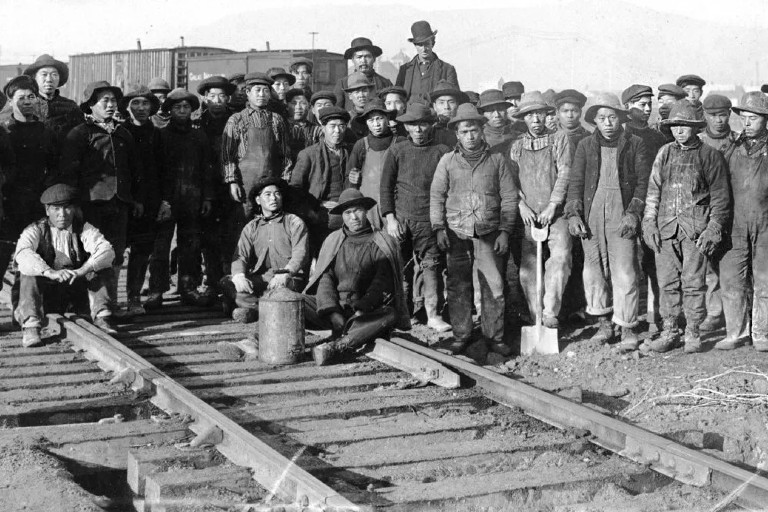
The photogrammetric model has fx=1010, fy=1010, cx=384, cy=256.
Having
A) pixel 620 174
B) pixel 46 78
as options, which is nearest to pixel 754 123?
pixel 620 174

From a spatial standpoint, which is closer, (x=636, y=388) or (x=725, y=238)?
(x=636, y=388)

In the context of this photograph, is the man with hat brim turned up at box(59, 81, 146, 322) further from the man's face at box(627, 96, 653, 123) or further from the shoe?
the man's face at box(627, 96, 653, 123)

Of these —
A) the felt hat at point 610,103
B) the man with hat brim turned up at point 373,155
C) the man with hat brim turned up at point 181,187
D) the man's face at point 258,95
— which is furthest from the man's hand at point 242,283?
the felt hat at point 610,103

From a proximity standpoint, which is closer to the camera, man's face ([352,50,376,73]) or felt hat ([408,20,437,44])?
felt hat ([408,20,437,44])

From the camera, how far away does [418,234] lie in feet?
32.2

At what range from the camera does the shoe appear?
888 cm

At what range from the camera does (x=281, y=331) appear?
826 centimetres

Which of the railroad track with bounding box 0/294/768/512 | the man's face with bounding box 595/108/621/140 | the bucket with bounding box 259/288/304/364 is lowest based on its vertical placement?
the railroad track with bounding box 0/294/768/512

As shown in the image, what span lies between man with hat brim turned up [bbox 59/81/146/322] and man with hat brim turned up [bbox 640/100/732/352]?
5.12m

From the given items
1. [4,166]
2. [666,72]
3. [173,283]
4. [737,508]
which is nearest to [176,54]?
[173,283]

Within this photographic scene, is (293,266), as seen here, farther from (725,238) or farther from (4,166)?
(725,238)

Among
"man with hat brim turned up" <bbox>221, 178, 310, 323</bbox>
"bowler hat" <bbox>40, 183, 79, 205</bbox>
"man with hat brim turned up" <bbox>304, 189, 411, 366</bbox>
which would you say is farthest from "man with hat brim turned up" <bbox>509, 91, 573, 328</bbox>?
"bowler hat" <bbox>40, 183, 79, 205</bbox>

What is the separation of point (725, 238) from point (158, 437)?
17.0ft

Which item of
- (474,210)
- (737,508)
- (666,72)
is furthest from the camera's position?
(666,72)
